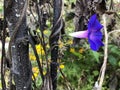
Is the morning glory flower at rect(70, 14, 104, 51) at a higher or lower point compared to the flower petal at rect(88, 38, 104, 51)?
higher

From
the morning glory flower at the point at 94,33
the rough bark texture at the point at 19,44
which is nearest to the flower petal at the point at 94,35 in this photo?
the morning glory flower at the point at 94,33

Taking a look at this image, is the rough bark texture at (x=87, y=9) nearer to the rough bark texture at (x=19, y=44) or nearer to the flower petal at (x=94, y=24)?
the flower petal at (x=94, y=24)

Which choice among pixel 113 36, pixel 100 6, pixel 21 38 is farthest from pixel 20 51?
pixel 113 36

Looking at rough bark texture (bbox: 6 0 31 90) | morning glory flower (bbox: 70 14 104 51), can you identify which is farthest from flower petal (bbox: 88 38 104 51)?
rough bark texture (bbox: 6 0 31 90)

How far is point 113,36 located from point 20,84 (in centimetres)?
140

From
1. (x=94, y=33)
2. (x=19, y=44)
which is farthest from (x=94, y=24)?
(x=19, y=44)

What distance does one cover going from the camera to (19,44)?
83 centimetres

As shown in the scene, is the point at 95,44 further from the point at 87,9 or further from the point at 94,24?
the point at 87,9

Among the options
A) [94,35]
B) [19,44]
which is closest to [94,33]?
[94,35]

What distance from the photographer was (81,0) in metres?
1.01

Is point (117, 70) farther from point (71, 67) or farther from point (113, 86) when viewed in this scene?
point (71, 67)

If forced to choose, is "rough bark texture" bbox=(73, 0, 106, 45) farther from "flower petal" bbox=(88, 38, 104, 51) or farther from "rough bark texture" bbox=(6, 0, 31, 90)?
"rough bark texture" bbox=(6, 0, 31, 90)

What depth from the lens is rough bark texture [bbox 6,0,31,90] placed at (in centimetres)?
81

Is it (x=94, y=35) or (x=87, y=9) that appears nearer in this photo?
(x=94, y=35)
